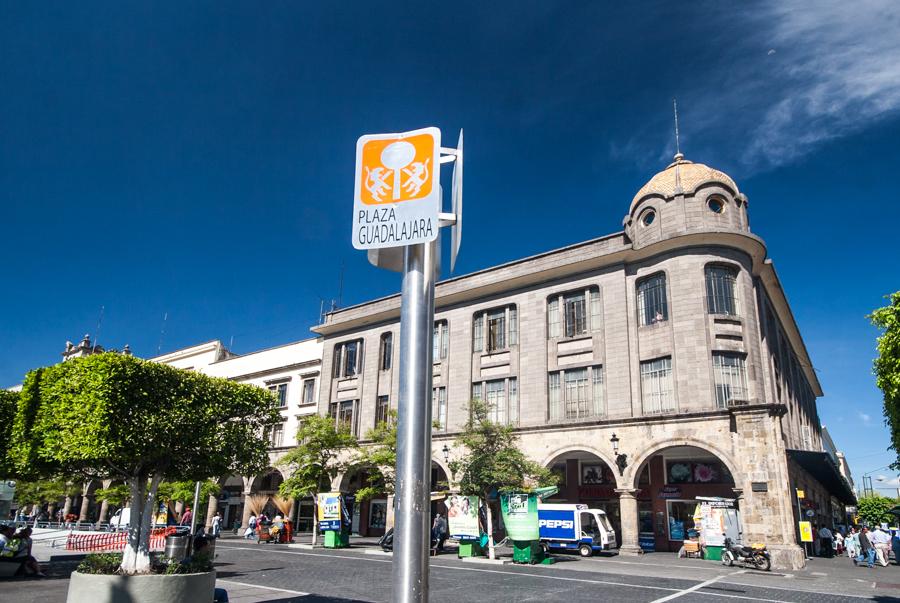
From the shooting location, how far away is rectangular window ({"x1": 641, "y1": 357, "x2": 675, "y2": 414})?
1070 inches

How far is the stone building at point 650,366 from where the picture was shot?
82.9 feet

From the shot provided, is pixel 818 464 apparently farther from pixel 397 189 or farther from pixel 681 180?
pixel 397 189

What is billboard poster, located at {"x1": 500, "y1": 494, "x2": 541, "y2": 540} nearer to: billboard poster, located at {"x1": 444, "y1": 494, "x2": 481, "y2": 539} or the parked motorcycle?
billboard poster, located at {"x1": 444, "y1": 494, "x2": 481, "y2": 539}

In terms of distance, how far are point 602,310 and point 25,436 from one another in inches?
946

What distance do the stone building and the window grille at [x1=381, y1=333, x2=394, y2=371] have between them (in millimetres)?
1882

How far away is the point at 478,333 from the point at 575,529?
12481 millimetres

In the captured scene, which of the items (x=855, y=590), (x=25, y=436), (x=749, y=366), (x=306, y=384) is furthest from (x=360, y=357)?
(x=855, y=590)

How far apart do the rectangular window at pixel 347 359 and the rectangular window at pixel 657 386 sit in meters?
19.0

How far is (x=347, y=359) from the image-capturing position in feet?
134

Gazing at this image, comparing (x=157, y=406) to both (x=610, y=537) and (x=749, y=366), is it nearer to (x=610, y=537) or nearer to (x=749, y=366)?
(x=610, y=537)

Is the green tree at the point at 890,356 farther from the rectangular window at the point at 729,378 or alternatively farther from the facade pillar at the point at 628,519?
the facade pillar at the point at 628,519

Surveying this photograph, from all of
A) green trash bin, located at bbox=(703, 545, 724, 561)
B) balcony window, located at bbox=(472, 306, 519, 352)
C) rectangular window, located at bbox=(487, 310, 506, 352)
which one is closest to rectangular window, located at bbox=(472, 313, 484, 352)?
balcony window, located at bbox=(472, 306, 519, 352)

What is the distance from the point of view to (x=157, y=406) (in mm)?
12469

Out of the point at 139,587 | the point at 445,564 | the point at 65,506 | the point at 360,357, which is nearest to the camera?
the point at 139,587
